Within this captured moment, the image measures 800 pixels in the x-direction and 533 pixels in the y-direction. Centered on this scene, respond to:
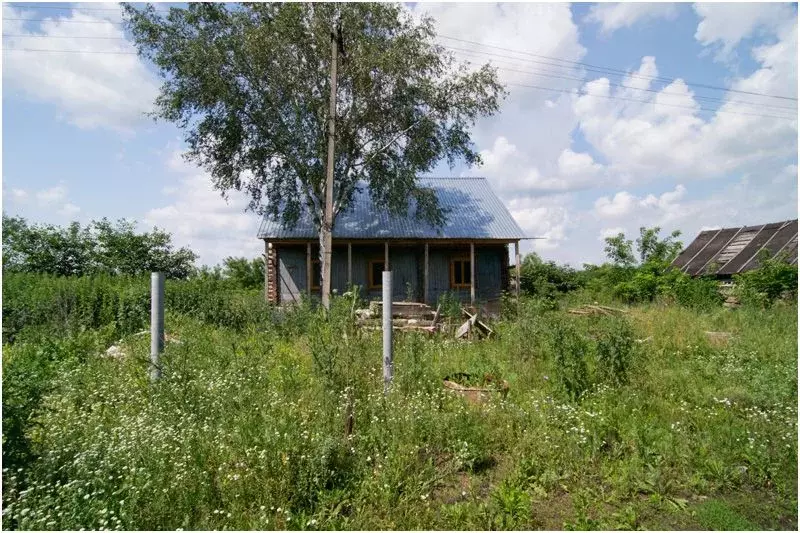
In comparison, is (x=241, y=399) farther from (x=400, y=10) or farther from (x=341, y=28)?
(x=400, y=10)

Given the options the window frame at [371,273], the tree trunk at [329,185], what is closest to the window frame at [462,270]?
the window frame at [371,273]

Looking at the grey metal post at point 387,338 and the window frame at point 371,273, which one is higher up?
the window frame at point 371,273

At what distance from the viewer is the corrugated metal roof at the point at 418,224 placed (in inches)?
730

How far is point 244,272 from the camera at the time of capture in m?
29.0

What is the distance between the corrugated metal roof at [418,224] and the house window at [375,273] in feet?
4.99

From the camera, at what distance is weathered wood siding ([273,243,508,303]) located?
1928cm

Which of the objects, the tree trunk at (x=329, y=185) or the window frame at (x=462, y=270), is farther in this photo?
the window frame at (x=462, y=270)

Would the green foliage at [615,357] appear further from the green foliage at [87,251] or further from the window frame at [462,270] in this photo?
the green foliage at [87,251]

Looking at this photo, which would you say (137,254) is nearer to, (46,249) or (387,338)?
(46,249)

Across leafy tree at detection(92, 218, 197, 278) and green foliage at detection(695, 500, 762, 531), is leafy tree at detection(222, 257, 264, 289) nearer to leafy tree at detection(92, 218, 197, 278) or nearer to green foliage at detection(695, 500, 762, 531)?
leafy tree at detection(92, 218, 197, 278)

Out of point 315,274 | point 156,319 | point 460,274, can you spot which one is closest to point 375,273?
point 315,274

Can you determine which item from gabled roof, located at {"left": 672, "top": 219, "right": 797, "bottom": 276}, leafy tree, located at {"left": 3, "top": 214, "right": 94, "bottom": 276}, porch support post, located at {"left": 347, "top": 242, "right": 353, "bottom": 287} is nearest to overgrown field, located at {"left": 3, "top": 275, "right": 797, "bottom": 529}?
porch support post, located at {"left": 347, "top": 242, "right": 353, "bottom": 287}

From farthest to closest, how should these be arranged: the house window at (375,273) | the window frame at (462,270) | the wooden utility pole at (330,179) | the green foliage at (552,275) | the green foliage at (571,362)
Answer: the green foliage at (552,275) < the window frame at (462,270) < the house window at (375,273) < the wooden utility pole at (330,179) < the green foliage at (571,362)

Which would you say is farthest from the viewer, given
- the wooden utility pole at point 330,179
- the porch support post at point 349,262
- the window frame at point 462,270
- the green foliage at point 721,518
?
the window frame at point 462,270
